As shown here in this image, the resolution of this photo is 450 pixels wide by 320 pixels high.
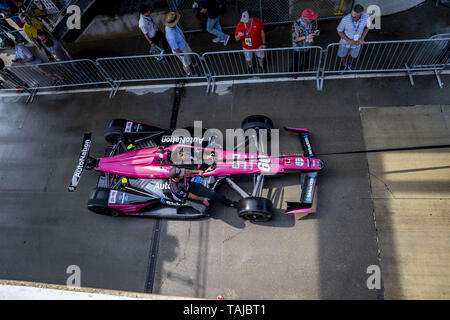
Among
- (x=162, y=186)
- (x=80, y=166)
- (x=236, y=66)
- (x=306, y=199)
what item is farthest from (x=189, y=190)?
(x=236, y=66)

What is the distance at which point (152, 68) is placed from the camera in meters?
8.73

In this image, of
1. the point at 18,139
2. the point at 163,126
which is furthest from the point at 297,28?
the point at 18,139

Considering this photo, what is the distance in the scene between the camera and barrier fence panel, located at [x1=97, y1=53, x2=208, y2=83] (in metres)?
8.49

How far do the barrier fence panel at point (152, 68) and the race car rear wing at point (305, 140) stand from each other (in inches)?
127

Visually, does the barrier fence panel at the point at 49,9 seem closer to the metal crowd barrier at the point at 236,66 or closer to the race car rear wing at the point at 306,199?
the metal crowd barrier at the point at 236,66

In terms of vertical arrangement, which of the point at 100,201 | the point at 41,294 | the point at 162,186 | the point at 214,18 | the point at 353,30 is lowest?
the point at 41,294

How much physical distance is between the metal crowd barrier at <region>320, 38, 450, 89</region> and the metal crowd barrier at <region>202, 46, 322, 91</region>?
48cm

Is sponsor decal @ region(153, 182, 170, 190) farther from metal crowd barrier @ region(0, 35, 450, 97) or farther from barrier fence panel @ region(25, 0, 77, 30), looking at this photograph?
barrier fence panel @ region(25, 0, 77, 30)

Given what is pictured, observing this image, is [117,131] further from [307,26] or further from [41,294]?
[307,26]

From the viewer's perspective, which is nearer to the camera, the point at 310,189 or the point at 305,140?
the point at 310,189

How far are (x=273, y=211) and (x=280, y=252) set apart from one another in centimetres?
81

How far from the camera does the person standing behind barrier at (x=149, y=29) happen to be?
737 cm

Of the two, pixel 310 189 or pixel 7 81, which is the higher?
pixel 7 81

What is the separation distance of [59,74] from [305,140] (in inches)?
299
